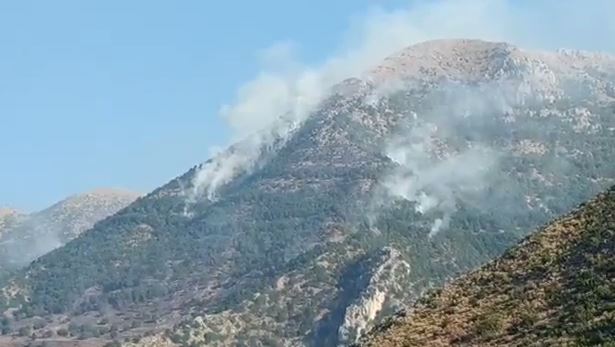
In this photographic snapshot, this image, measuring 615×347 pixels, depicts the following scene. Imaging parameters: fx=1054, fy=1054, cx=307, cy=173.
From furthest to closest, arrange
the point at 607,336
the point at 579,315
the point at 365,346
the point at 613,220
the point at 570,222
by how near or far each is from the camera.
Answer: the point at 570,222 < the point at 613,220 < the point at 365,346 < the point at 579,315 < the point at 607,336

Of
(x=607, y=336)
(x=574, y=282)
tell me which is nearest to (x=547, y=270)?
(x=574, y=282)

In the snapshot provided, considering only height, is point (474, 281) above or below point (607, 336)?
above

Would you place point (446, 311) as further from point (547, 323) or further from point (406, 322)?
point (547, 323)

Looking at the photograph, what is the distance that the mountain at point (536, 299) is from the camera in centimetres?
3856

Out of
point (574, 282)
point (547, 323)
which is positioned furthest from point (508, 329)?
point (574, 282)

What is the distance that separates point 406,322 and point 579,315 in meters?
10.2

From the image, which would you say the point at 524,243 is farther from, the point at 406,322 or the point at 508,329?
the point at 508,329

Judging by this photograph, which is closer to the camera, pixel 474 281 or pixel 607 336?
pixel 607 336

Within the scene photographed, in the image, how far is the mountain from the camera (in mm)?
38562

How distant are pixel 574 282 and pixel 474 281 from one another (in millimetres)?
7831

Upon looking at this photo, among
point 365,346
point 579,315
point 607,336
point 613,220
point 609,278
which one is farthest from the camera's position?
point 613,220

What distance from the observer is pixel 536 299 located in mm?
42750

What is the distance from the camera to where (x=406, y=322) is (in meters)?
47.1

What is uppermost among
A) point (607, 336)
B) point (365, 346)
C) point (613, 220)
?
point (613, 220)
